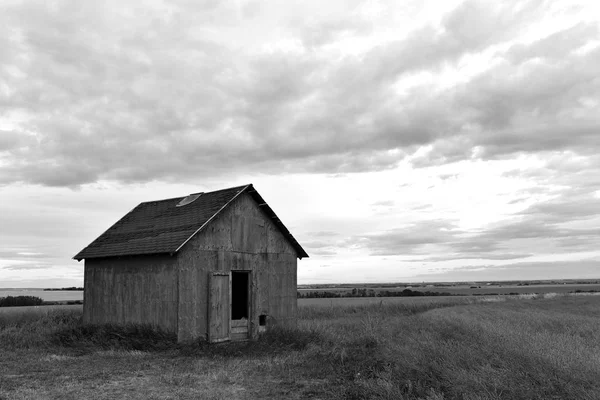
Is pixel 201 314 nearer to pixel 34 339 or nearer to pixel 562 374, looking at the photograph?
pixel 34 339

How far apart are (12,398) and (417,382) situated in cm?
795

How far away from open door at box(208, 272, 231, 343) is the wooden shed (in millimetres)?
35

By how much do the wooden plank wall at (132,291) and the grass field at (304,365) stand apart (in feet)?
2.39

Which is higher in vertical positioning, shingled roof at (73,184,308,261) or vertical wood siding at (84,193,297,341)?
shingled roof at (73,184,308,261)

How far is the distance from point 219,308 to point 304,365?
5.47m

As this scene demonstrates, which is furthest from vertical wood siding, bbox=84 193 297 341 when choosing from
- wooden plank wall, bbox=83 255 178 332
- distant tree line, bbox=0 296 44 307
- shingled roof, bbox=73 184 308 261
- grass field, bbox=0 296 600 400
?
distant tree line, bbox=0 296 44 307

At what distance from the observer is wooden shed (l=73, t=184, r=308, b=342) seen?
18.6m

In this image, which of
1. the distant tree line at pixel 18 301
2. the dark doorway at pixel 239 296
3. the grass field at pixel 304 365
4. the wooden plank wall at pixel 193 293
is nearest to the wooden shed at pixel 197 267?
the wooden plank wall at pixel 193 293

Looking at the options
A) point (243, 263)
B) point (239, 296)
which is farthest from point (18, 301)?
point (243, 263)

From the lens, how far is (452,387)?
9.53 meters

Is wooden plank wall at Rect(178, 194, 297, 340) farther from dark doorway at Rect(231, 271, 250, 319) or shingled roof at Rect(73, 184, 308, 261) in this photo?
dark doorway at Rect(231, 271, 250, 319)

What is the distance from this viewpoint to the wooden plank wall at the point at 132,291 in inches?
727

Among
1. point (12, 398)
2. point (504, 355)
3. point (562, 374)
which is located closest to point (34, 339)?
point (12, 398)

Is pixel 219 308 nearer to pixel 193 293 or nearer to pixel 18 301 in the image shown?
pixel 193 293
